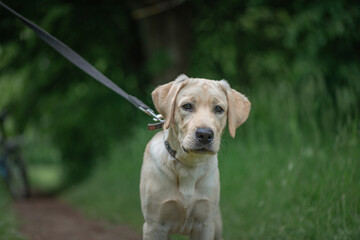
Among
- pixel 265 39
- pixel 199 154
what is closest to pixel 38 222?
pixel 199 154

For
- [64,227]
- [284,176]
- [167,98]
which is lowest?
[64,227]

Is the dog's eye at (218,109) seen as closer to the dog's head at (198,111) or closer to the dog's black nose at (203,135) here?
the dog's head at (198,111)

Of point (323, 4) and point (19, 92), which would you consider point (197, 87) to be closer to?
point (323, 4)

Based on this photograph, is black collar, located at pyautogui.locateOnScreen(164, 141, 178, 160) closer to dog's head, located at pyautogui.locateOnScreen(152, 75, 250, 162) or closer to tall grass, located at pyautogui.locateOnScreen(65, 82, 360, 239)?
dog's head, located at pyautogui.locateOnScreen(152, 75, 250, 162)

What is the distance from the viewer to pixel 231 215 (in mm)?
5348

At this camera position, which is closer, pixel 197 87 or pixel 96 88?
pixel 197 87

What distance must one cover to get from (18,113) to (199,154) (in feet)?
27.3

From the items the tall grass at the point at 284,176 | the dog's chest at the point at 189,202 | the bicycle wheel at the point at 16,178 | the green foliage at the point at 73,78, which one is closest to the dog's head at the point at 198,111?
the dog's chest at the point at 189,202

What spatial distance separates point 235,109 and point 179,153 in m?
0.60

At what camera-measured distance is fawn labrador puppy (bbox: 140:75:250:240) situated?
10.7 feet

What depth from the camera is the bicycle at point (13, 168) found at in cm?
1084

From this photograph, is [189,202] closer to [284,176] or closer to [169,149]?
[169,149]

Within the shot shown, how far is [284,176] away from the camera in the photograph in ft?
16.6

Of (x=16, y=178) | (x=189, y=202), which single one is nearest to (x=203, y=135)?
(x=189, y=202)
